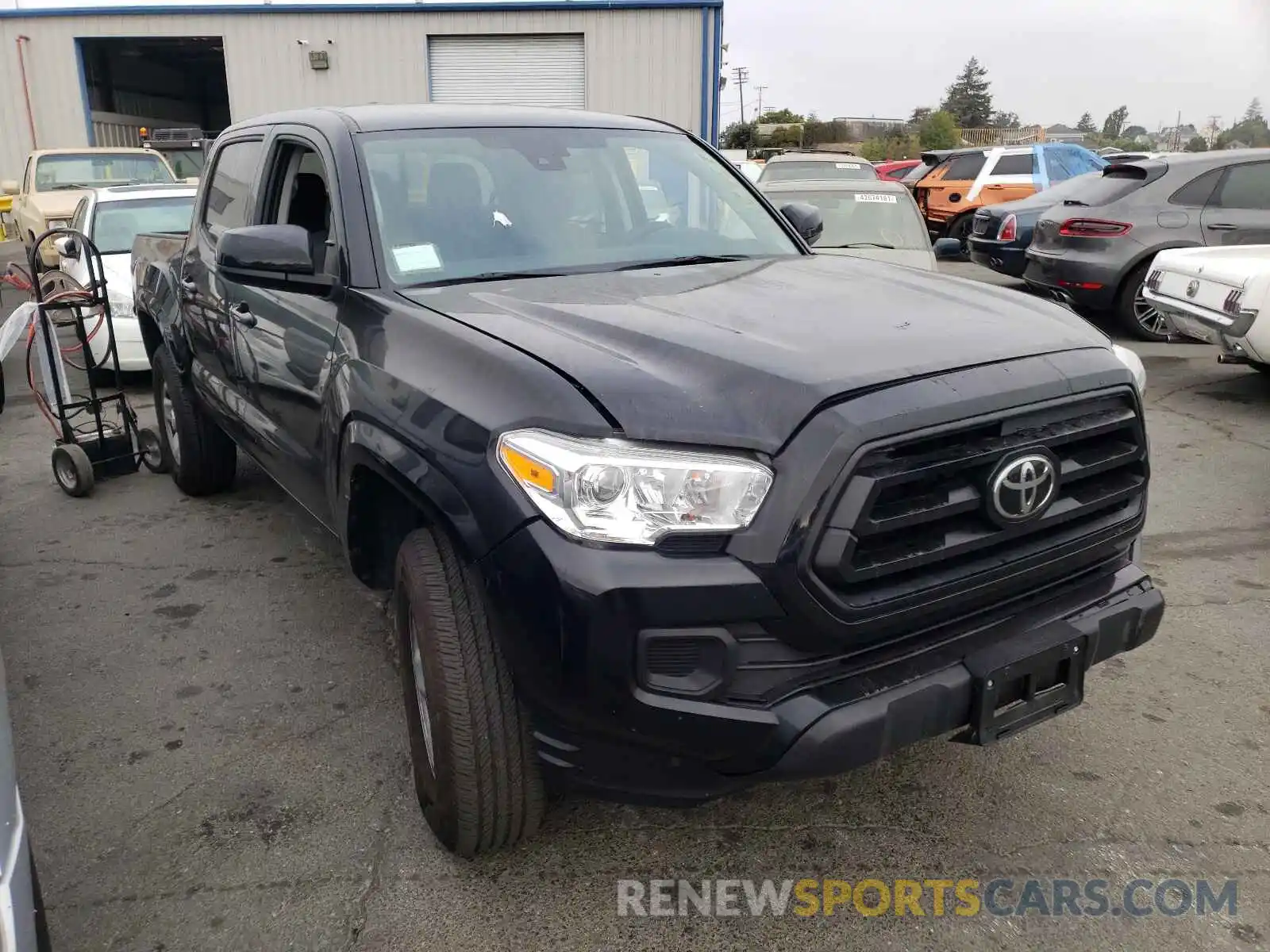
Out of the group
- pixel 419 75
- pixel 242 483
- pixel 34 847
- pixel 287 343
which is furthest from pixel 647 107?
pixel 34 847

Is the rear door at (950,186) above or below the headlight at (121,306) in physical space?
above

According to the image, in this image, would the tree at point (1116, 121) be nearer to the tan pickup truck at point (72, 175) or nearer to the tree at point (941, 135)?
the tree at point (941, 135)

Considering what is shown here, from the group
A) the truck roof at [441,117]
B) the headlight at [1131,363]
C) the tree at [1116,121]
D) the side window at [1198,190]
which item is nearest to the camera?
the headlight at [1131,363]

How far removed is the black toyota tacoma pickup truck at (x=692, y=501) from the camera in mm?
1973

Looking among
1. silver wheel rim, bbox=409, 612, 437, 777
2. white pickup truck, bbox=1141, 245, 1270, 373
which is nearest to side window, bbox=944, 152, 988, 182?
white pickup truck, bbox=1141, 245, 1270, 373

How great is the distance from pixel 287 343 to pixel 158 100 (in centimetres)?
3181

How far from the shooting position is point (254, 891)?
246 cm

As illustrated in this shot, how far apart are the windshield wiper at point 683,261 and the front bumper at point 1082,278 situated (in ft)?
23.1

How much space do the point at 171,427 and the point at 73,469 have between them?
528 mm

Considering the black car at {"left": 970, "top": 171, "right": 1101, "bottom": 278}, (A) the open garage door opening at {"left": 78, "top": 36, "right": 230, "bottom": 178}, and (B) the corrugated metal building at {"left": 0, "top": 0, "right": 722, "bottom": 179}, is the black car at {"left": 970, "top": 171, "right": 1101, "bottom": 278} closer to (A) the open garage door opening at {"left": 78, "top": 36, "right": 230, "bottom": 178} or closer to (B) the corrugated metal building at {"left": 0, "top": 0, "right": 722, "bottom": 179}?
(B) the corrugated metal building at {"left": 0, "top": 0, "right": 722, "bottom": 179}

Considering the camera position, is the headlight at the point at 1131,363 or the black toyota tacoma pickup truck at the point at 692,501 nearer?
the black toyota tacoma pickup truck at the point at 692,501

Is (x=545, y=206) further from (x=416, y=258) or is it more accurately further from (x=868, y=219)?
(x=868, y=219)

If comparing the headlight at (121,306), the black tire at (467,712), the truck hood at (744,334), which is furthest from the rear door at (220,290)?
the headlight at (121,306)

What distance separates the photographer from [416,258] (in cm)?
297
